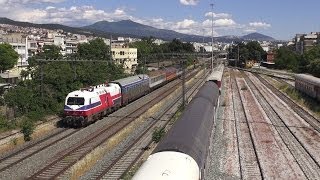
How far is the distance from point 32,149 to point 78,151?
3.11 metres

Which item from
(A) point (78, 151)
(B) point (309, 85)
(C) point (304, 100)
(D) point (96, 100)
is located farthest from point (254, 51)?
(A) point (78, 151)

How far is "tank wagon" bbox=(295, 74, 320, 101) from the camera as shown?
45.4 meters

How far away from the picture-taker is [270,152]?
949 inches

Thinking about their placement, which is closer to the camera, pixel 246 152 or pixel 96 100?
pixel 246 152

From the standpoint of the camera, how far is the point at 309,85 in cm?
4981

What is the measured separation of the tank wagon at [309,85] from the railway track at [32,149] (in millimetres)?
26238

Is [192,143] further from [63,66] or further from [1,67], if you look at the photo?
[1,67]

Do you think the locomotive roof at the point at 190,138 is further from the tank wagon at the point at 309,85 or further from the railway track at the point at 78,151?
the tank wagon at the point at 309,85

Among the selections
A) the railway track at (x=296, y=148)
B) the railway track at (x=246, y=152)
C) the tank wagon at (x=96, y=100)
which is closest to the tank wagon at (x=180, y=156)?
the railway track at (x=246, y=152)

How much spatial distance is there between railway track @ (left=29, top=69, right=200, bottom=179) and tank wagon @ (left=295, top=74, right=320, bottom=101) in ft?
65.9

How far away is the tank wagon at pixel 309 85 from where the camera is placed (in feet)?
149

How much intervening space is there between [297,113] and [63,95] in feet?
72.2

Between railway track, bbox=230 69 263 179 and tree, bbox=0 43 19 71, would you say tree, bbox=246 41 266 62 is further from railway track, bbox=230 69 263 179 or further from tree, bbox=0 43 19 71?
railway track, bbox=230 69 263 179

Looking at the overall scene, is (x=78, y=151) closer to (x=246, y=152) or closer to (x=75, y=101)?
(x=75, y=101)
